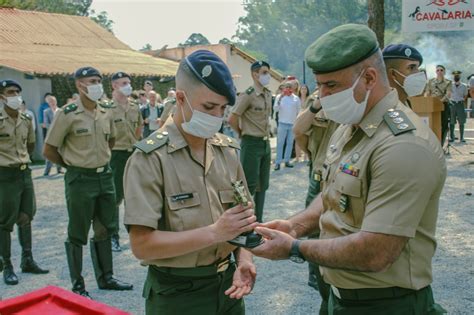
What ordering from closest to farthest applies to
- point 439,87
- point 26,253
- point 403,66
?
point 403,66 → point 26,253 → point 439,87

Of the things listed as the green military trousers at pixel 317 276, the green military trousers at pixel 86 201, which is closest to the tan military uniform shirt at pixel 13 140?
the green military trousers at pixel 86 201

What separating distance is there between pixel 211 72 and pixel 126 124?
550 centimetres

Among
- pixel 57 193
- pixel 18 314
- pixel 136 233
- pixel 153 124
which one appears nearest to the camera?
pixel 136 233

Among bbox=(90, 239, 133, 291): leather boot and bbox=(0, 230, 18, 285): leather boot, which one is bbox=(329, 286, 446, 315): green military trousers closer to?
bbox=(90, 239, 133, 291): leather boot

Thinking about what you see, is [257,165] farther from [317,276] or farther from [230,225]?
[230,225]

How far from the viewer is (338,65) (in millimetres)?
2139

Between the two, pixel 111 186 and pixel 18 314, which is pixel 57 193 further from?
pixel 18 314

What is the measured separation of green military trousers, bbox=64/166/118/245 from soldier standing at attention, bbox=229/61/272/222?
2.37 m

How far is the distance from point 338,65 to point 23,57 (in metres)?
18.9

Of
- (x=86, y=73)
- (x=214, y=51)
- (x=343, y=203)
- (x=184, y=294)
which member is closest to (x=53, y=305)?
(x=184, y=294)

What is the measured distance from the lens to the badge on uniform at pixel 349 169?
84.4 inches

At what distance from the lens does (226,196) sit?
8.90ft

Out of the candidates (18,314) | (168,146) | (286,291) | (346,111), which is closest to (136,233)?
(168,146)

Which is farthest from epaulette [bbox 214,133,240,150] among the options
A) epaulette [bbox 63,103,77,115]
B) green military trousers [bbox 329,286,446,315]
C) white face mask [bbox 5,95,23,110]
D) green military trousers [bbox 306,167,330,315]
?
white face mask [bbox 5,95,23,110]
